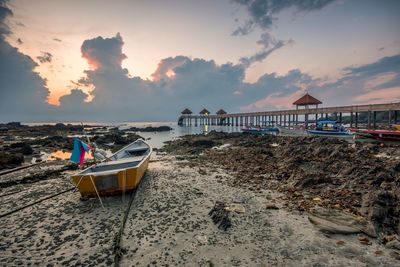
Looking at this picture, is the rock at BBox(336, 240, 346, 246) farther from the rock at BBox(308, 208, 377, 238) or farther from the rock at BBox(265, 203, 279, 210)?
the rock at BBox(265, 203, 279, 210)

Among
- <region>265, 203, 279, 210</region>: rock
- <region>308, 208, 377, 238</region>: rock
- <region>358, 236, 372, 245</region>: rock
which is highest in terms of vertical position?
<region>308, 208, 377, 238</region>: rock

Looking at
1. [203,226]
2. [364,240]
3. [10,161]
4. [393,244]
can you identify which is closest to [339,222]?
[364,240]

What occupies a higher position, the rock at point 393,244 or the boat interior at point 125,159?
the boat interior at point 125,159

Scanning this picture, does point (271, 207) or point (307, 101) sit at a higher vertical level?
point (307, 101)

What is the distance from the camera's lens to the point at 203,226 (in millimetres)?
6301

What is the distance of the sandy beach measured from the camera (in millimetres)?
4844

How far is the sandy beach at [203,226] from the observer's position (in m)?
4.84

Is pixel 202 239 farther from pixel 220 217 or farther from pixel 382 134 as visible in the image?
pixel 382 134

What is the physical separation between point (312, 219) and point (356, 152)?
11.2 m

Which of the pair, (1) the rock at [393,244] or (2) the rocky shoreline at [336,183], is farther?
(2) the rocky shoreline at [336,183]

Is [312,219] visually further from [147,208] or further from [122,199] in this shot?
[122,199]

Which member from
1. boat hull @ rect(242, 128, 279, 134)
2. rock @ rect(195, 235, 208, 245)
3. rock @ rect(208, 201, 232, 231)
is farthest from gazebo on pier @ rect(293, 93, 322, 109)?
rock @ rect(195, 235, 208, 245)

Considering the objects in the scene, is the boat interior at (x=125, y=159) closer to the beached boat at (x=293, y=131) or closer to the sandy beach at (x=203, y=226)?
the sandy beach at (x=203, y=226)

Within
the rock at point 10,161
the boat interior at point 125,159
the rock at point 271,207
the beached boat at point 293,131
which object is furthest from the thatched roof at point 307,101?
the rock at point 10,161
